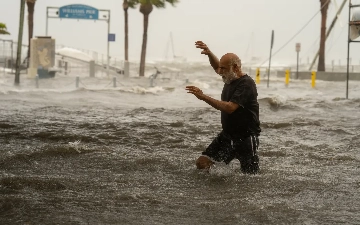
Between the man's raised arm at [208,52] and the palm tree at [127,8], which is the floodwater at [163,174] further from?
the palm tree at [127,8]

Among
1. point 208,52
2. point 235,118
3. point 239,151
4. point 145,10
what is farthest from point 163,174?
point 145,10

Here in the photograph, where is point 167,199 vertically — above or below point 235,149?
below

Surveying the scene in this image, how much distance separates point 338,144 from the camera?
984cm

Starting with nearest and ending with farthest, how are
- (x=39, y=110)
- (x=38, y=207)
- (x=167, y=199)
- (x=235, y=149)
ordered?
(x=38, y=207)
(x=167, y=199)
(x=235, y=149)
(x=39, y=110)

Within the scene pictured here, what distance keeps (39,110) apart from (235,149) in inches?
383

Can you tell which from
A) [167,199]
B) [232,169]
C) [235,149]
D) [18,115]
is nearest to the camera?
[167,199]

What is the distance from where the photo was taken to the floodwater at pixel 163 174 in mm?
4992

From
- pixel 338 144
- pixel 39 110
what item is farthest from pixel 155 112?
pixel 338 144

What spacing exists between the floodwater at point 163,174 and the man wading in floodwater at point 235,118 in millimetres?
264

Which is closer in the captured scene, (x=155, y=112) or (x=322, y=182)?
(x=322, y=182)

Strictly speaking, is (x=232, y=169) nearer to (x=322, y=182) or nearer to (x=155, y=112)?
(x=322, y=182)

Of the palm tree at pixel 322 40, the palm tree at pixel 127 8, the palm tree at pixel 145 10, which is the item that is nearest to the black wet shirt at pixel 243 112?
the palm tree at pixel 145 10

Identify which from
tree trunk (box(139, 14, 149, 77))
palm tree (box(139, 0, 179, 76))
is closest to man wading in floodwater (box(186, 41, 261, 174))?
palm tree (box(139, 0, 179, 76))

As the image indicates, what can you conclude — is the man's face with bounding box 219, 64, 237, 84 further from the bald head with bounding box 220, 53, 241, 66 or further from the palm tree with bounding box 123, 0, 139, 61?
the palm tree with bounding box 123, 0, 139, 61
